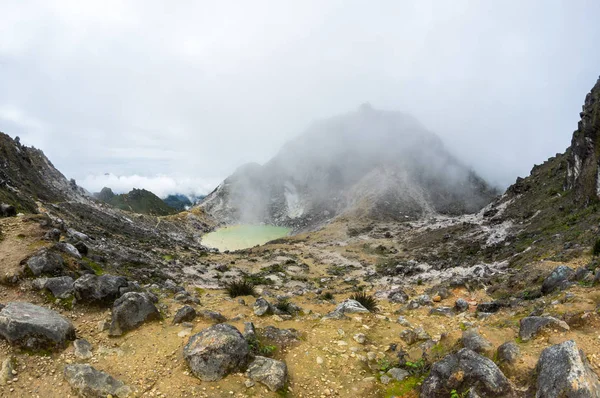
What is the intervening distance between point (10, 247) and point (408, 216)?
87856 mm

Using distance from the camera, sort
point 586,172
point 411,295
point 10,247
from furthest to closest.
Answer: point 586,172, point 411,295, point 10,247

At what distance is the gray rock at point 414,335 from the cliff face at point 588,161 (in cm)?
3284

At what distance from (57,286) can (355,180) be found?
10855 cm

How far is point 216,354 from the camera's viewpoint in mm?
8297

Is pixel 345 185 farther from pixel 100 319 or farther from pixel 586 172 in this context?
pixel 100 319

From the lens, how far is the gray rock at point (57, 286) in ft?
38.4

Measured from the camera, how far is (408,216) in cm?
9119

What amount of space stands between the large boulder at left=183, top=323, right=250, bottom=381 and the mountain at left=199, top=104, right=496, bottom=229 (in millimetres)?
78719

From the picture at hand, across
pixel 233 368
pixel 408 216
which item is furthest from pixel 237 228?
pixel 233 368

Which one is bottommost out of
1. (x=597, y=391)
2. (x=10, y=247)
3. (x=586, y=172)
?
(x=597, y=391)

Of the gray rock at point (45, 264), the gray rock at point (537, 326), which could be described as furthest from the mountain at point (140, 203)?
the gray rock at point (537, 326)

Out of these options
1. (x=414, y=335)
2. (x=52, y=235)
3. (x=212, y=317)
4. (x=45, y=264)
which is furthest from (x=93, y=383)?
(x=52, y=235)

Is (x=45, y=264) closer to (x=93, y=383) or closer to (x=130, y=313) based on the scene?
(x=130, y=313)

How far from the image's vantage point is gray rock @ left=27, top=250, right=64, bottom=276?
41.3 ft
